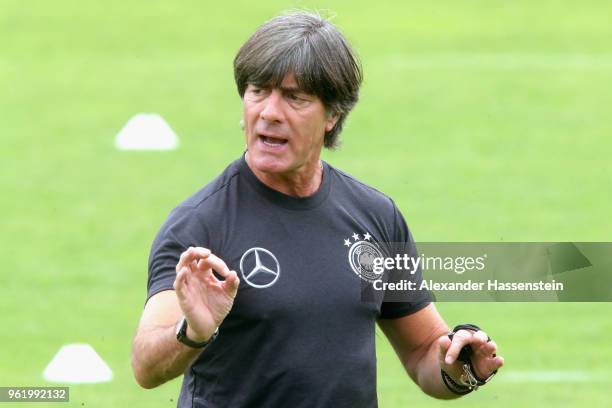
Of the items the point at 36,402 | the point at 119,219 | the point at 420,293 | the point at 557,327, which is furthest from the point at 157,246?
the point at 119,219

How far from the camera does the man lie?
15.9ft

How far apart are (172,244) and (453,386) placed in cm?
110

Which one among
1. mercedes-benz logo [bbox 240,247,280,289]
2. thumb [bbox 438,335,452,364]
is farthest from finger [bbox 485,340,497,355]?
mercedes-benz logo [bbox 240,247,280,289]

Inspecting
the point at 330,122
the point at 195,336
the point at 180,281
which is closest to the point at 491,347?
the point at 330,122

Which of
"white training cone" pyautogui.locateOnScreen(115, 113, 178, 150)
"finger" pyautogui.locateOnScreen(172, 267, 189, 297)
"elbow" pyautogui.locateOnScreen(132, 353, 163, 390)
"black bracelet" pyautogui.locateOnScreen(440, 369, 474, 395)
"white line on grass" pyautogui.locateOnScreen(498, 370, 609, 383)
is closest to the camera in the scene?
"finger" pyautogui.locateOnScreen(172, 267, 189, 297)

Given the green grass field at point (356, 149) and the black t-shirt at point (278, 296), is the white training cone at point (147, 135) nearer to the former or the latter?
the green grass field at point (356, 149)

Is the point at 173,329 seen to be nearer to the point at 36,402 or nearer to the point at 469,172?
the point at 36,402

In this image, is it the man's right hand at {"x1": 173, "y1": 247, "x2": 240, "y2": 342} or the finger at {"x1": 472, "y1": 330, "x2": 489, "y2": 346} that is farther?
the finger at {"x1": 472, "y1": 330, "x2": 489, "y2": 346}

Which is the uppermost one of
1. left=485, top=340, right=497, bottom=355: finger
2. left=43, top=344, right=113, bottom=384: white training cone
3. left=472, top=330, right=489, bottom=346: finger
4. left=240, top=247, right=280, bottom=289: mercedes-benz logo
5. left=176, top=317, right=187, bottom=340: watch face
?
left=43, top=344, right=113, bottom=384: white training cone

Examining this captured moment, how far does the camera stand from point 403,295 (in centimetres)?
538

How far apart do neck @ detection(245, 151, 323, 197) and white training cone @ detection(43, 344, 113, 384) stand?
4731mm

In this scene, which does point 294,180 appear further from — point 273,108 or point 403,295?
point 403,295

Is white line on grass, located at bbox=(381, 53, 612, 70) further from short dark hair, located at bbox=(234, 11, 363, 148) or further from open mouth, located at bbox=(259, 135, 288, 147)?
open mouth, located at bbox=(259, 135, 288, 147)

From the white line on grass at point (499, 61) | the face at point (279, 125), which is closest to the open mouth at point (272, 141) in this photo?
the face at point (279, 125)
